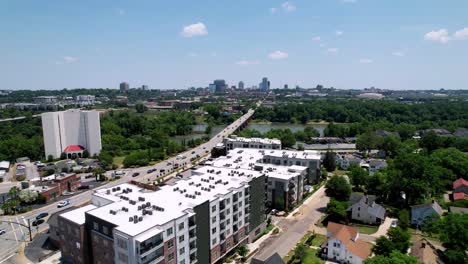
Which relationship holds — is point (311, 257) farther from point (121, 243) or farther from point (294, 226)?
point (121, 243)

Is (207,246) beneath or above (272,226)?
above

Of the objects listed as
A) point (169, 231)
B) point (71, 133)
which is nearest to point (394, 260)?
point (169, 231)

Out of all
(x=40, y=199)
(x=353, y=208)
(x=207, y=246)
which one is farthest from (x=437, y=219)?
(x=40, y=199)

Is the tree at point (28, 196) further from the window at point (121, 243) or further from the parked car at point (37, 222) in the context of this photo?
the window at point (121, 243)

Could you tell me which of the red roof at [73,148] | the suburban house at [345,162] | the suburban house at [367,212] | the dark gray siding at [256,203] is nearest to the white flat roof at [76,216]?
the dark gray siding at [256,203]

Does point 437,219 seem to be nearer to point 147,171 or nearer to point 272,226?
point 272,226
